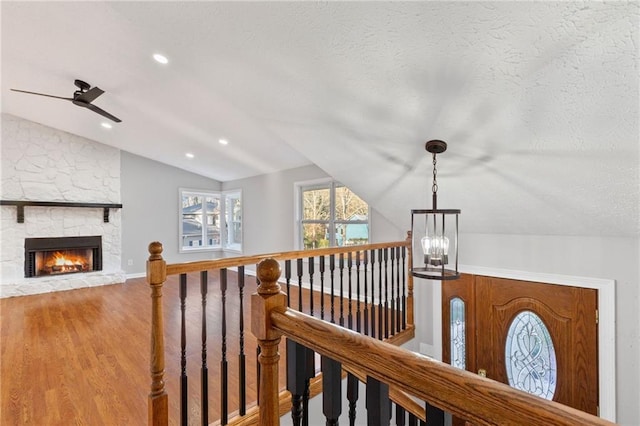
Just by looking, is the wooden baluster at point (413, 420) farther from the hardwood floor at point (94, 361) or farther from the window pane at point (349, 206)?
the window pane at point (349, 206)

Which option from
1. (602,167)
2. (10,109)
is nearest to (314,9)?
(602,167)

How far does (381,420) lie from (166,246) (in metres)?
7.09

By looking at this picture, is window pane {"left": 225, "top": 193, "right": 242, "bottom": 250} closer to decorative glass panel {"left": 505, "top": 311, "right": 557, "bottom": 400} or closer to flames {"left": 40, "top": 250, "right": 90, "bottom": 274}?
flames {"left": 40, "top": 250, "right": 90, "bottom": 274}

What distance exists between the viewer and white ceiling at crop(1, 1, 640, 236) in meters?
1.44

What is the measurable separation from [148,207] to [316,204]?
3.84 meters

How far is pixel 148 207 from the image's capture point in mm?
6652

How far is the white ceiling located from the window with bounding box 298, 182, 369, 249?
124 cm

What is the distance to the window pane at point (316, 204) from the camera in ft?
17.5

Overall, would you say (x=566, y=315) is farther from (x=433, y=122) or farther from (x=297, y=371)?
(x=297, y=371)

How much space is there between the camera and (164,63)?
2.92 metres

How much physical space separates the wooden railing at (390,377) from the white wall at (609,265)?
2.75m

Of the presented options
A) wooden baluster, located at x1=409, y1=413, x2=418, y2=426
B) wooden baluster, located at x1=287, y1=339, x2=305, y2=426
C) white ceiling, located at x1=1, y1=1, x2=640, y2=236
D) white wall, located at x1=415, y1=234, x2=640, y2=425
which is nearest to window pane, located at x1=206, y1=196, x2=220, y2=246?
white ceiling, located at x1=1, y1=1, x2=640, y2=236

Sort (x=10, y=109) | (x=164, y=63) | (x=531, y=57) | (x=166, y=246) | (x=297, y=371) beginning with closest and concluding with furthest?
1. (x=297, y=371)
2. (x=531, y=57)
3. (x=164, y=63)
4. (x=10, y=109)
5. (x=166, y=246)

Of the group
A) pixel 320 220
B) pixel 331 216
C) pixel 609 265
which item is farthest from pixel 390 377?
pixel 320 220
